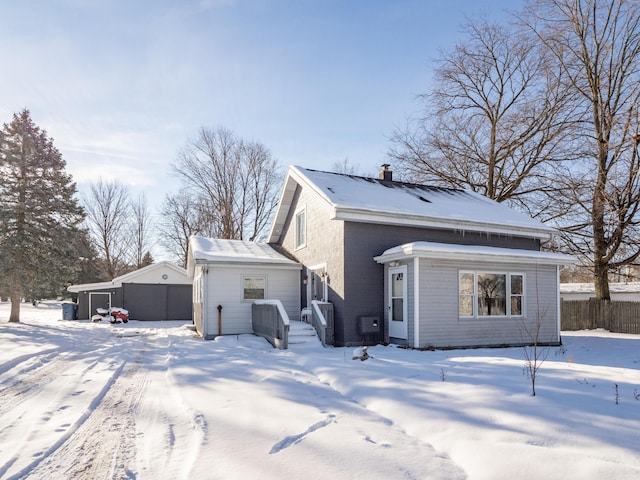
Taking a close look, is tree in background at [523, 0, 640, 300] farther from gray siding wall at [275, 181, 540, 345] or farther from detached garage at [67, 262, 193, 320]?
detached garage at [67, 262, 193, 320]

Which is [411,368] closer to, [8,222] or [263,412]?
[263,412]

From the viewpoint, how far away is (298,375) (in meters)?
7.64

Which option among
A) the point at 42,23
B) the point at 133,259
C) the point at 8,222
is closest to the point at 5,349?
the point at 42,23

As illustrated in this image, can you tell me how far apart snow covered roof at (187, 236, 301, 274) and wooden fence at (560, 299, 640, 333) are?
40.3 feet

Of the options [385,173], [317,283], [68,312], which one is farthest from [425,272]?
[68,312]

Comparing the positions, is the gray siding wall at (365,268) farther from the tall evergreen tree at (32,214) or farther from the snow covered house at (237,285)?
the tall evergreen tree at (32,214)

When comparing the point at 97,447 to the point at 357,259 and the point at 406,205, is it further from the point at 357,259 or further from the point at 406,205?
the point at 406,205

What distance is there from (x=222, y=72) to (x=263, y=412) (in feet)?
31.5

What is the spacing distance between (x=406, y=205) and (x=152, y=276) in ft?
60.9

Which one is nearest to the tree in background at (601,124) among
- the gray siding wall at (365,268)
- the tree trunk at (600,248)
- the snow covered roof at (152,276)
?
the tree trunk at (600,248)

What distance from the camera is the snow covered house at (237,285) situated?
14.1 metres

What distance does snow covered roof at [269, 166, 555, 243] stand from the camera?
1201cm

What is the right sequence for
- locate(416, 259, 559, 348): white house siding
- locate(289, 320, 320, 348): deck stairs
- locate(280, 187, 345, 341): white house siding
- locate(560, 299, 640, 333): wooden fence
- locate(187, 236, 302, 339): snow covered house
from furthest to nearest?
locate(560, 299, 640, 333): wooden fence, locate(187, 236, 302, 339): snow covered house, locate(280, 187, 345, 341): white house siding, locate(289, 320, 320, 348): deck stairs, locate(416, 259, 559, 348): white house siding

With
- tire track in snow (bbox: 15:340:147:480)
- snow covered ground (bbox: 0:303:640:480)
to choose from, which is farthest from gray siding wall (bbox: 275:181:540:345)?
tire track in snow (bbox: 15:340:147:480)
